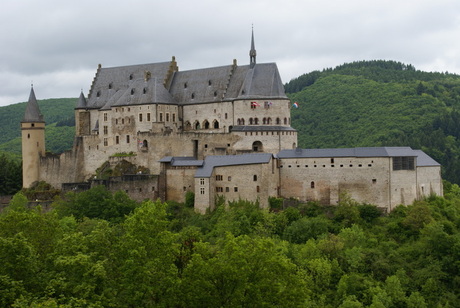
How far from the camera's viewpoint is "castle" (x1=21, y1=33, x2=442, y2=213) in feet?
210

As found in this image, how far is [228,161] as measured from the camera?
66000 mm

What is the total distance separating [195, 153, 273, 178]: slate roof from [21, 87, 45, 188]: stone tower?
71.9 feet

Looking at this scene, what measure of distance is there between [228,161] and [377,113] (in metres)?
70.6

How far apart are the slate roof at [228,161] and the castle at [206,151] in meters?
0.11

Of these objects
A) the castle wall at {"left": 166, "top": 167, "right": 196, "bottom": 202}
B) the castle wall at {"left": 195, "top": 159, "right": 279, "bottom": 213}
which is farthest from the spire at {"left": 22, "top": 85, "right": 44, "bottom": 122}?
the castle wall at {"left": 195, "top": 159, "right": 279, "bottom": 213}

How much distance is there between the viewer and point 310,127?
127688mm

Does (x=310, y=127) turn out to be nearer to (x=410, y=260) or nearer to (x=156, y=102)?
(x=156, y=102)

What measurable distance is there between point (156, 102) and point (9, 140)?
349 feet

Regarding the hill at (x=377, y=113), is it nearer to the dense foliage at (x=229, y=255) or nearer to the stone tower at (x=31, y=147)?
the dense foliage at (x=229, y=255)

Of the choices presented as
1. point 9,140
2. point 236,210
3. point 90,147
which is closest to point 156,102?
point 90,147

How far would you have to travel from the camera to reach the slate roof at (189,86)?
246 ft

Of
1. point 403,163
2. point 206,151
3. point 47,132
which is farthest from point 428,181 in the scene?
point 47,132

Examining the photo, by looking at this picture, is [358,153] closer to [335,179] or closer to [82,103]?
[335,179]

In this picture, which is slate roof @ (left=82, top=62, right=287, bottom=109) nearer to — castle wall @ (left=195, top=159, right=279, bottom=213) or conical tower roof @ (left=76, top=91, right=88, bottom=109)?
conical tower roof @ (left=76, top=91, right=88, bottom=109)
